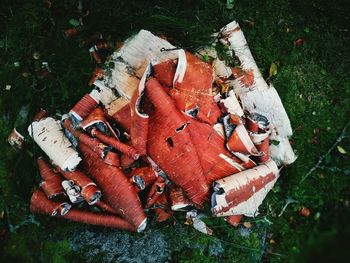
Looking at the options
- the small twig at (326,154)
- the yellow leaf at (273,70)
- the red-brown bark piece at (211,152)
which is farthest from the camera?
the small twig at (326,154)

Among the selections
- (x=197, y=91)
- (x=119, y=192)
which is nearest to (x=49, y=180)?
(x=119, y=192)

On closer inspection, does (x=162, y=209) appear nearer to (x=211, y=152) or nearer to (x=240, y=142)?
(x=211, y=152)

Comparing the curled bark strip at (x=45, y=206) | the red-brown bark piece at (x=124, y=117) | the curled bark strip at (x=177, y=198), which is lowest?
the curled bark strip at (x=177, y=198)

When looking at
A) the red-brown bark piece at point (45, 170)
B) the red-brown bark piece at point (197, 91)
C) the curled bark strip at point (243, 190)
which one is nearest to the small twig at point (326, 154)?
the curled bark strip at point (243, 190)

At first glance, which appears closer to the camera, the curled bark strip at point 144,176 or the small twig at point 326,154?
the curled bark strip at point 144,176

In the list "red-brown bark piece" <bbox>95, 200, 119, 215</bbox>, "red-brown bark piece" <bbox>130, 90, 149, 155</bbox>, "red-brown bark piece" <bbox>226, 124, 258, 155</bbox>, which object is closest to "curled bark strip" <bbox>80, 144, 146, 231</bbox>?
"red-brown bark piece" <bbox>95, 200, 119, 215</bbox>

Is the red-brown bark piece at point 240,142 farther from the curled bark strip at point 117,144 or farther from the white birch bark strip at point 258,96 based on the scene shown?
the curled bark strip at point 117,144

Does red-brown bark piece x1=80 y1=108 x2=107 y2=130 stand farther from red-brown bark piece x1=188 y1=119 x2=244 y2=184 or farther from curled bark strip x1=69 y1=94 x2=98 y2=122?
red-brown bark piece x1=188 y1=119 x2=244 y2=184
